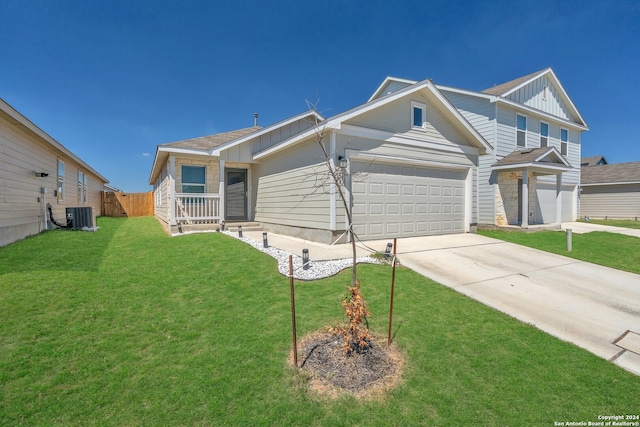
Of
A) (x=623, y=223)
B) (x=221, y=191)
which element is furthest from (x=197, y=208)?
(x=623, y=223)

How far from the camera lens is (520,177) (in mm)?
13945

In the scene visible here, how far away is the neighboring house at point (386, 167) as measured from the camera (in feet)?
27.0

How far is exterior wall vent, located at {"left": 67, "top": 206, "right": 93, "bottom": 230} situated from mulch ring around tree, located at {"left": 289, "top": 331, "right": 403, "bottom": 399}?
36.6 ft

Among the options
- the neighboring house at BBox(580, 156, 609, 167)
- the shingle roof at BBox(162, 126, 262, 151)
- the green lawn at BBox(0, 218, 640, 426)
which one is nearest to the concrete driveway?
the green lawn at BBox(0, 218, 640, 426)

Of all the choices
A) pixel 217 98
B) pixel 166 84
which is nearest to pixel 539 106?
pixel 217 98

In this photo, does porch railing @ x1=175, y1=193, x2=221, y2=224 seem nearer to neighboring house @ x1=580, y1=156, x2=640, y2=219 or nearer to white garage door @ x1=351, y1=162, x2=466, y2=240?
white garage door @ x1=351, y1=162, x2=466, y2=240

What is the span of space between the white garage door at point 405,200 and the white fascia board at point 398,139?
783 mm

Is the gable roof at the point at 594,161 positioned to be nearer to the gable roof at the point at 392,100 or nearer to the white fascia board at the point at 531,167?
the white fascia board at the point at 531,167

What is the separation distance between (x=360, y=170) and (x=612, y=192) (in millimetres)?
22461

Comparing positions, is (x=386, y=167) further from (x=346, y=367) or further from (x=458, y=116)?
(x=346, y=367)

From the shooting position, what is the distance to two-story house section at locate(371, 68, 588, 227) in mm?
12969

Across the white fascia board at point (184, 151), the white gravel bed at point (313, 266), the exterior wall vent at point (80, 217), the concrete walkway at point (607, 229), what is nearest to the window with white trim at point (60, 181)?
the exterior wall vent at point (80, 217)

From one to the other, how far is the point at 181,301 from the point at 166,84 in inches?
645

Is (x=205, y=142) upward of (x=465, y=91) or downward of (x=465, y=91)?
downward
